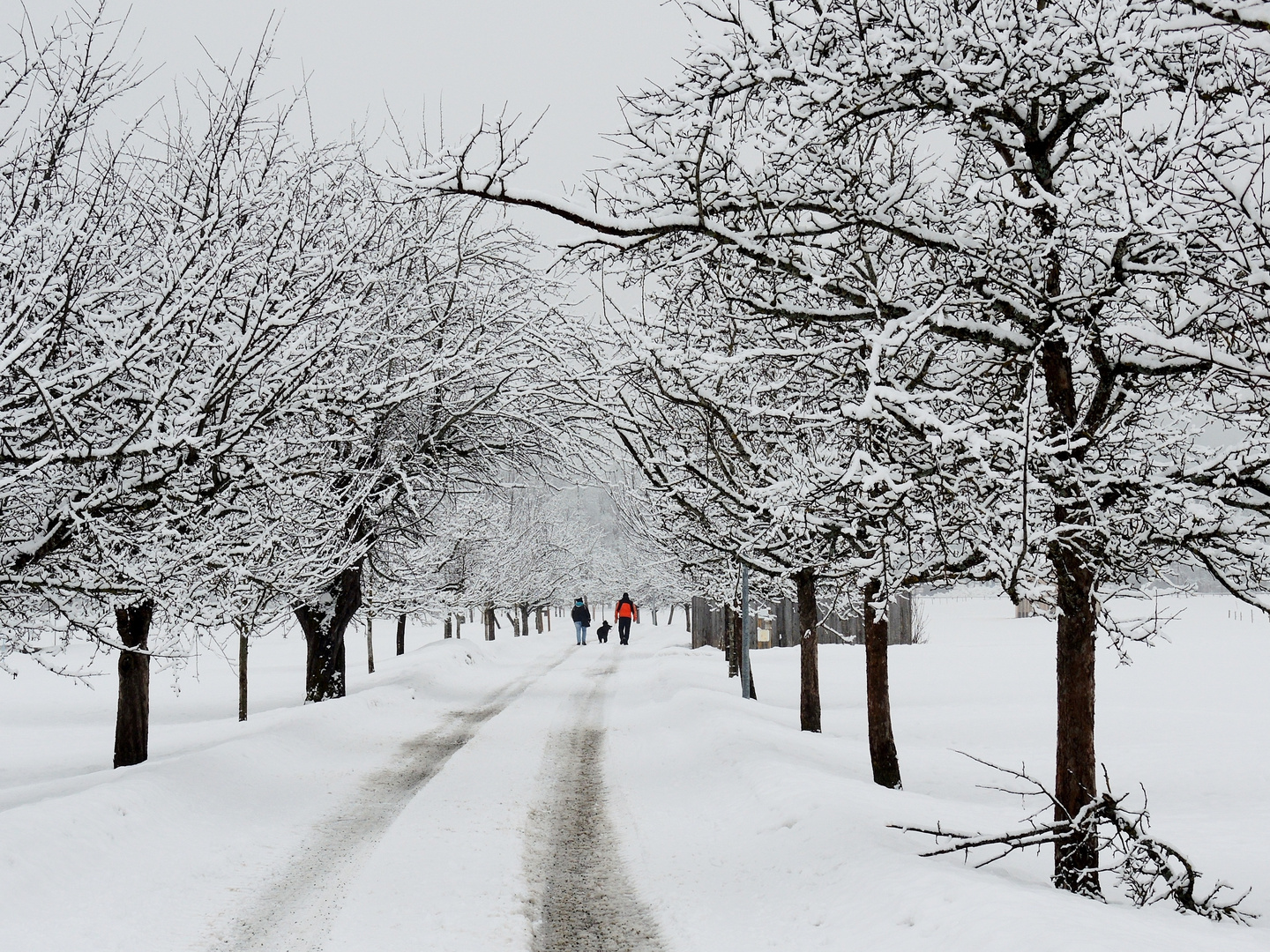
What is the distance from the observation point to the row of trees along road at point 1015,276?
4.27 m

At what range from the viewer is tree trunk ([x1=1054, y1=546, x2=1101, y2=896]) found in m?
5.15

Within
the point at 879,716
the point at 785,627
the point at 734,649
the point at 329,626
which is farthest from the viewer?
the point at 785,627

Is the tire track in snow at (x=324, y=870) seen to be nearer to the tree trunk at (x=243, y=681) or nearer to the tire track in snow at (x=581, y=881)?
the tire track in snow at (x=581, y=881)

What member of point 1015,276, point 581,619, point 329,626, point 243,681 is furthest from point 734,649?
point 581,619

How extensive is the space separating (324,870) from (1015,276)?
18.5 feet

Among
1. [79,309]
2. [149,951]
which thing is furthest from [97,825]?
[79,309]

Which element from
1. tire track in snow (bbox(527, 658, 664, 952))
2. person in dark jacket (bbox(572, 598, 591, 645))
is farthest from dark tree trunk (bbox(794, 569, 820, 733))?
person in dark jacket (bbox(572, 598, 591, 645))

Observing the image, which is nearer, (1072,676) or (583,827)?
(1072,676)

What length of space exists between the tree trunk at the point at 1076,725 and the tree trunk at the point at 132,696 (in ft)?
31.4

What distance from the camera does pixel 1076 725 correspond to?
5.28 m

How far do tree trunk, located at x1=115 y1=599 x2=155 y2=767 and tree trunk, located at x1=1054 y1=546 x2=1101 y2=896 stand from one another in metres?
9.57

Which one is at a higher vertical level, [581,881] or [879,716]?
[879,716]

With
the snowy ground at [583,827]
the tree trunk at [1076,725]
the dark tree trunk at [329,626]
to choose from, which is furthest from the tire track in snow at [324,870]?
the dark tree trunk at [329,626]

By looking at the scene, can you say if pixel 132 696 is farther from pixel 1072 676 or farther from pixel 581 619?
pixel 581 619
